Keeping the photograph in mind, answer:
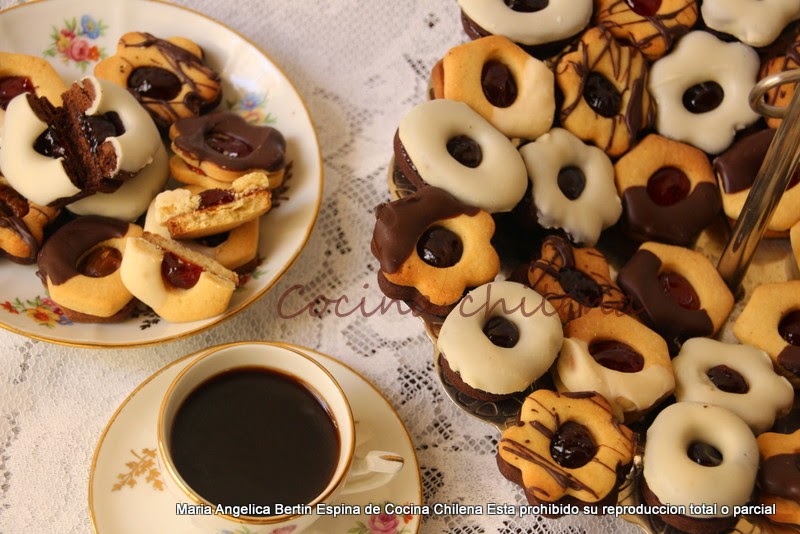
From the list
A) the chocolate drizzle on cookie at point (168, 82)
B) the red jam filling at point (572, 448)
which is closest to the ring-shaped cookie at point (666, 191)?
the red jam filling at point (572, 448)

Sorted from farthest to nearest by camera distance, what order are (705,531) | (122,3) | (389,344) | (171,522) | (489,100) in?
(122,3) < (389,344) < (489,100) < (171,522) < (705,531)

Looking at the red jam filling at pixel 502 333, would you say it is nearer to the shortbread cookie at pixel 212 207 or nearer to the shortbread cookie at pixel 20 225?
the shortbread cookie at pixel 212 207

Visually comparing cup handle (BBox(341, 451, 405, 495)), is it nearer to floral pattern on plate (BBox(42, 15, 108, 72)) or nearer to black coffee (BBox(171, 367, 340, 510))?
black coffee (BBox(171, 367, 340, 510))

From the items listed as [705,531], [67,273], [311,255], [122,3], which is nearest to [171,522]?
[67,273]

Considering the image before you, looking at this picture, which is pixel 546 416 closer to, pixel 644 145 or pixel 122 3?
pixel 644 145

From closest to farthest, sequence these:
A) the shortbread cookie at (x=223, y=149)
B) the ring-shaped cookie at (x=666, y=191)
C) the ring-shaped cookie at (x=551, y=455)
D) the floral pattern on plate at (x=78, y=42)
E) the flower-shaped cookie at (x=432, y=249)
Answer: the ring-shaped cookie at (x=551, y=455), the flower-shaped cookie at (x=432, y=249), the ring-shaped cookie at (x=666, y=191), the shortbread cookie at (x=223, y=149), the floral pattern on plate at (x=78, y=42)

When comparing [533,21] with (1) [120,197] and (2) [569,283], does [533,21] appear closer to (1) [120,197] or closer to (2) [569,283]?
(2) [569,283]

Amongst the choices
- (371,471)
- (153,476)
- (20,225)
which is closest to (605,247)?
(371,471)

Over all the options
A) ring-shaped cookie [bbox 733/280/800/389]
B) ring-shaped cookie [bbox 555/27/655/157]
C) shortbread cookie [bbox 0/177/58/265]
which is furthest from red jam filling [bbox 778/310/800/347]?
shortbread cookie [bbox 0/177/58/265]
